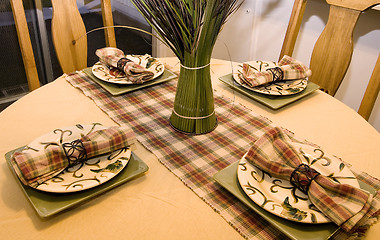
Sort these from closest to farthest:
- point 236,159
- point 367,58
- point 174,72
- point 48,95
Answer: point 236,159
point 48,95
point 174,72
point 367,58

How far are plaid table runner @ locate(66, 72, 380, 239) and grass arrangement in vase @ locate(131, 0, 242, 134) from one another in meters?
0.05

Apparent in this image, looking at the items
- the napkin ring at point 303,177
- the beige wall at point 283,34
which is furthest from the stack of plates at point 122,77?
the napkin ring at point 303,177

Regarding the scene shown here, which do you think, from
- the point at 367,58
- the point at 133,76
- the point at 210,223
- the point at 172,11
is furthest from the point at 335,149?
the point at 367,58

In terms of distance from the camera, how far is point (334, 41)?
1487 mm

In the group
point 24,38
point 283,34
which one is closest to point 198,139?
point 24,38

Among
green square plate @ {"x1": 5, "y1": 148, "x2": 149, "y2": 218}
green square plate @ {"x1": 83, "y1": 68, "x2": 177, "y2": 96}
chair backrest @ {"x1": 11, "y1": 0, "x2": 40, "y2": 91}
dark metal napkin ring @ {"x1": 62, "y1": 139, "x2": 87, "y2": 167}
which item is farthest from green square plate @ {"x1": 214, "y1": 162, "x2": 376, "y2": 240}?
chair backrest @ {"x1": 11, "y1": 0, "x2": 40, "y2": 91}

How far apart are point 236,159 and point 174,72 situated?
1.84 ft

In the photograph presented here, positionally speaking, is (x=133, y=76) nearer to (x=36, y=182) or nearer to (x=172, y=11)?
(x=172, y=11)

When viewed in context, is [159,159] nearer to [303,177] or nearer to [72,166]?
[72,166]

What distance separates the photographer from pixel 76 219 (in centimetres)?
68

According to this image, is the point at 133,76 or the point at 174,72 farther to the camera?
the point at 174,72

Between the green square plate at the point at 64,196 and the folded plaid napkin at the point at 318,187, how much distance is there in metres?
0.29

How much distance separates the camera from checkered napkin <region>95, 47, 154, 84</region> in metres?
1.16

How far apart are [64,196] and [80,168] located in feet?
0.29
